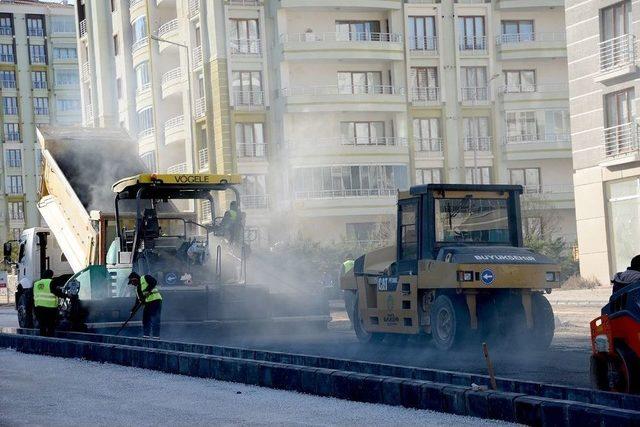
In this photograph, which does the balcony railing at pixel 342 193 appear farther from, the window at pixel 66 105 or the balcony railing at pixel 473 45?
the window at pixel 66 105

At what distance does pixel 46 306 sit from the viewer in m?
23.4

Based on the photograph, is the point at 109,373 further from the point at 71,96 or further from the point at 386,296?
the point at 71,96

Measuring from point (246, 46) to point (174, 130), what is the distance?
20.9 ft

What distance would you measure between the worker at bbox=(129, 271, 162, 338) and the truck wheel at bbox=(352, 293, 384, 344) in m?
3.25

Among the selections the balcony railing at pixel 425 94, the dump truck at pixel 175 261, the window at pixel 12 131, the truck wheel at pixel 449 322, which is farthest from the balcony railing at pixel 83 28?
the truck wheel at pixel 449 322

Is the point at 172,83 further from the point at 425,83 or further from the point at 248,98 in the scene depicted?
the point at 425,83

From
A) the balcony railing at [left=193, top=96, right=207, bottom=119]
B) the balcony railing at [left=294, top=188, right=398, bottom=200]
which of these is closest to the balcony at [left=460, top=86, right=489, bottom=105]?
the balcony railing at [left=294, top=188, right=398, bottom=200]

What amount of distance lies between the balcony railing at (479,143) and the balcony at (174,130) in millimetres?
13818

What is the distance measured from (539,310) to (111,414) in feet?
24.8

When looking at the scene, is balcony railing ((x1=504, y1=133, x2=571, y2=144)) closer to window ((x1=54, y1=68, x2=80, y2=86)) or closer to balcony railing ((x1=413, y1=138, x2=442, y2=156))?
balcony railing ((x1=413, y1=138, x2=442, y2=156))

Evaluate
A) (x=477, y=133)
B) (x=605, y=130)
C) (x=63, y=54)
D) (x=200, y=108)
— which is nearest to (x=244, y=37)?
(x=200, y=108)

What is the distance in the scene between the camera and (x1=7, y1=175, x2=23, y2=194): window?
354 ft

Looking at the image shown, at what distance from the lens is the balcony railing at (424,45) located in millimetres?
61875

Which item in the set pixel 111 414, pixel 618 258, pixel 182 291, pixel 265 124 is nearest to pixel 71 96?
pixel 265 124
